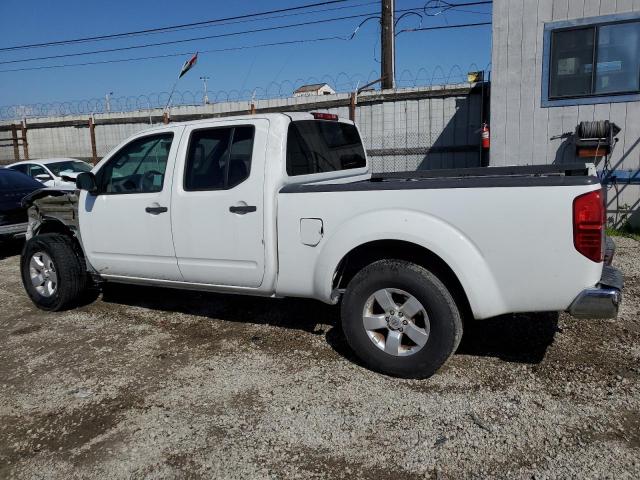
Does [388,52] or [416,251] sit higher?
[388,52]

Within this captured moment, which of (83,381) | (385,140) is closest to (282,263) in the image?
(83,381)

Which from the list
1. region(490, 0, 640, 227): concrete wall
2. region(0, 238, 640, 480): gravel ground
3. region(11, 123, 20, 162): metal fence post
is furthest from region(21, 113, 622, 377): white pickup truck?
region(11, 123, 20, 162): metal fence post

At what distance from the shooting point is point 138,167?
4.92 metres

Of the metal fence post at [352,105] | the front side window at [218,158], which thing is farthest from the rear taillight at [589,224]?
the metal fence post at [352,105]

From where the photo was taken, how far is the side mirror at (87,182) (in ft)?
16.3

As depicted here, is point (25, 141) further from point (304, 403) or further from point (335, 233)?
point (304, 403)

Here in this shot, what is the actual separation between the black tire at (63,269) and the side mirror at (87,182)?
2.61 feet

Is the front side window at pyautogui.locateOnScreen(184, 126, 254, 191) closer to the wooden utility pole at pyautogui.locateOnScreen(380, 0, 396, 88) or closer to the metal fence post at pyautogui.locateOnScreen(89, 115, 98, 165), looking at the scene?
the wooden utility pole at pyautogui.locateOnScreen(380, 0, 396, 88)

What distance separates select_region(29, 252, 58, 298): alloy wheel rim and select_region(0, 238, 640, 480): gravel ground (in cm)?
58

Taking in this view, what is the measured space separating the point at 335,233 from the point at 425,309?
2.67ft

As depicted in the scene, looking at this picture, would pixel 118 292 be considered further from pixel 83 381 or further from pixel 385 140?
pixel 385 140

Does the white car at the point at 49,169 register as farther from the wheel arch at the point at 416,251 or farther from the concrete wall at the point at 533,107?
the wheel arch at the point at 416,251

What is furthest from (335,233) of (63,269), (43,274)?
(43,274)

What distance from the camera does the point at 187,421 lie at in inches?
131
